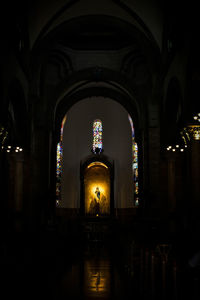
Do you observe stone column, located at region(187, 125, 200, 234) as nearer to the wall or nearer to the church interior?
the church interior

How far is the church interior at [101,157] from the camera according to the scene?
912 centimetres

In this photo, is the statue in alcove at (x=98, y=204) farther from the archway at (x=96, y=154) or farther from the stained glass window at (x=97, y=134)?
the stained glass window at (x=97, y=134)

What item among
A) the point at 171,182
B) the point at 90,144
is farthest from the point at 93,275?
the point at 90,144

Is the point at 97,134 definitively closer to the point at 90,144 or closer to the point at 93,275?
the point at 90,144

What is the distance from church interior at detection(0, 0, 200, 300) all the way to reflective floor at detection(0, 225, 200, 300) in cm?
4

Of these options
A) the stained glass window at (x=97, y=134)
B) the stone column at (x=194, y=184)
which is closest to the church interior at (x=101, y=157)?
the stone column at (x=194, y=184)

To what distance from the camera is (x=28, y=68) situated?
1661cm

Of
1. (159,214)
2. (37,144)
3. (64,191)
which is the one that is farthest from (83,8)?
(64,191)

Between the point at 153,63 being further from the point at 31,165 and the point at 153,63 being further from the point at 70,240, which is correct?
the point at 70,240

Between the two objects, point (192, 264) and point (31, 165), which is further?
point (31, 165)

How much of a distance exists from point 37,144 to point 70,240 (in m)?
5.33

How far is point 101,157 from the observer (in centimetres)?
2908

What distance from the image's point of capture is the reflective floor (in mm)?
6246

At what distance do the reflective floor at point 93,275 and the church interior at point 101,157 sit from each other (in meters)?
0.04
